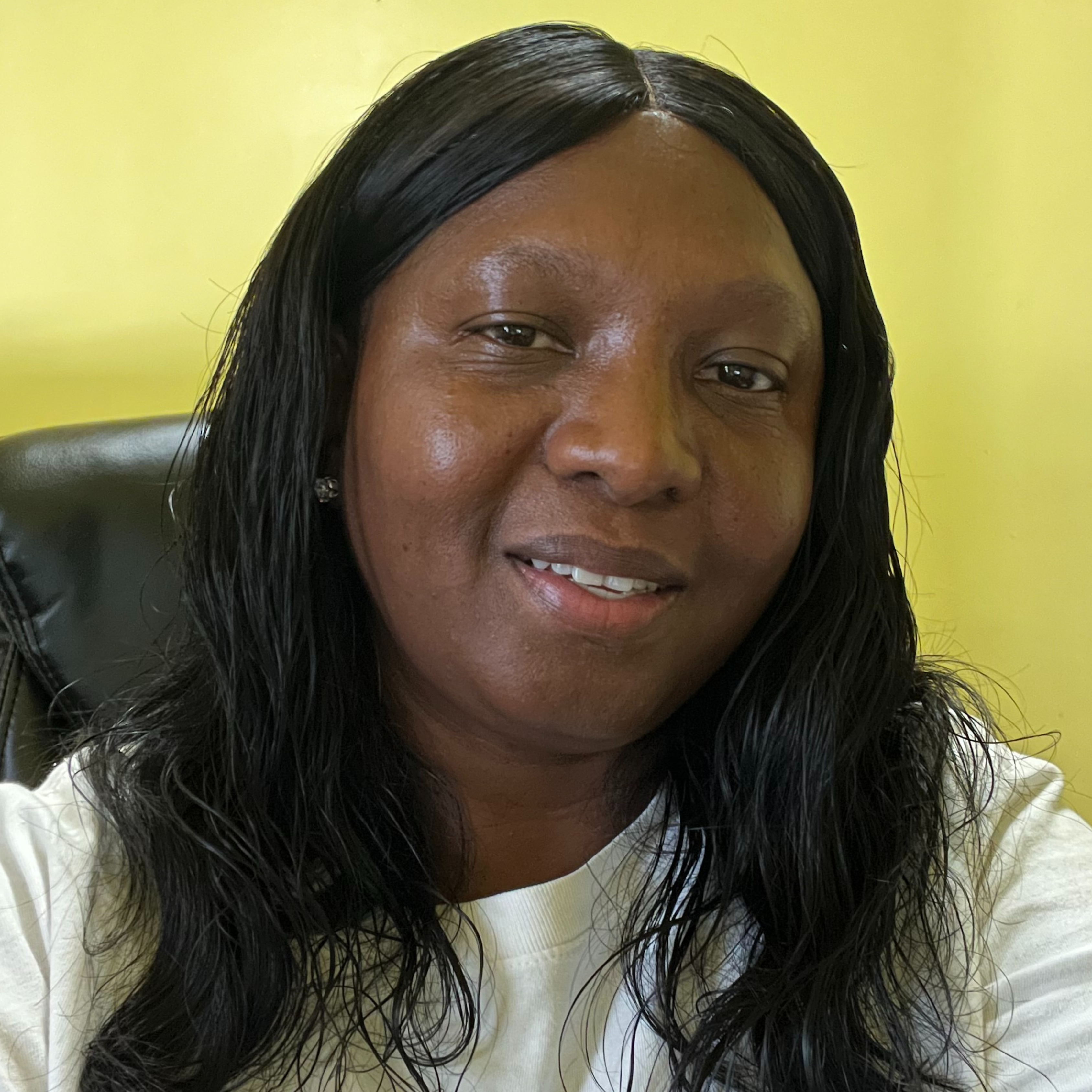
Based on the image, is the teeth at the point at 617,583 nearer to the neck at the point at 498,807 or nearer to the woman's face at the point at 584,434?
the woman's face at the point at 584,434

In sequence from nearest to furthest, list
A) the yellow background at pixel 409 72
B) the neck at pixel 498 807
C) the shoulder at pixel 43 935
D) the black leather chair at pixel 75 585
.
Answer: the shoulder at pixel 43 935, the neck at pixel 498 807, the black leather chair at pixel 75 585, the yellow background at pixel 409 72

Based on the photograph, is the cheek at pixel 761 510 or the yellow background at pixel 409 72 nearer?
the cheek at pixel 761 510

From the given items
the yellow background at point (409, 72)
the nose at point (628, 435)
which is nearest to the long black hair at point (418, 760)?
the nose at point (628, 435)

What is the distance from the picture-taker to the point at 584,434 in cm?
73

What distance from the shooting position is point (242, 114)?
1559 millimetres

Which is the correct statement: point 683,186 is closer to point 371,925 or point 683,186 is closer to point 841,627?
point 841,627

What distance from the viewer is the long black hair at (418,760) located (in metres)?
0.77

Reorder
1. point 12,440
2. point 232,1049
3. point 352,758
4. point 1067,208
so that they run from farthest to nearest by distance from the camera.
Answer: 1. point 1067,208
2. point 12,440
3. point 352,758
4. point 232,1049

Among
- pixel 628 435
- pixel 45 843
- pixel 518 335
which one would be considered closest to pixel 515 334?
pixel 518 335

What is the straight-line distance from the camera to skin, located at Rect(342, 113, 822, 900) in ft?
2.44

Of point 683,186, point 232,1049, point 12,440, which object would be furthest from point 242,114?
point 232,1049

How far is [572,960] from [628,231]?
518 mm

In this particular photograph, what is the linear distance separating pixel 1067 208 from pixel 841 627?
889 millimetres

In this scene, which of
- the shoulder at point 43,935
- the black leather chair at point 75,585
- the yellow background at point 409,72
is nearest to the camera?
the shoulder at point 43,935
